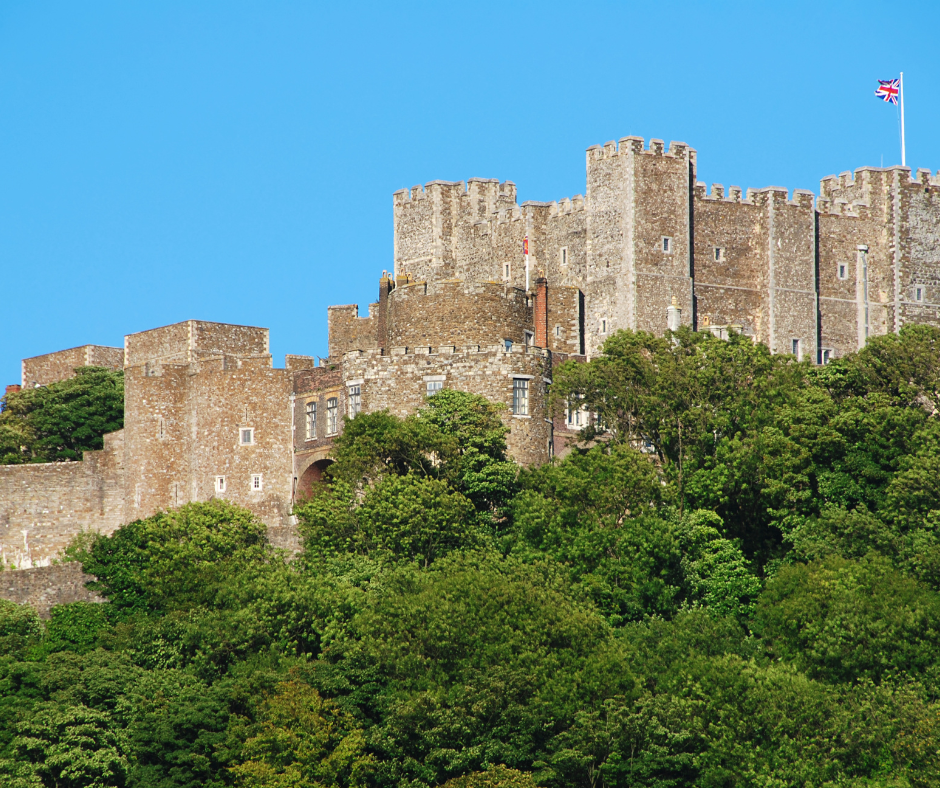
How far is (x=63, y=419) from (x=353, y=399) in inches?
682

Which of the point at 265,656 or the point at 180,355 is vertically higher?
the point at 180,355

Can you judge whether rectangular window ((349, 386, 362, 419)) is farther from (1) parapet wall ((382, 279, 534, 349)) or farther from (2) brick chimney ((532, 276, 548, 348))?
(2) brick chimney ((532, 276, 548, 348))

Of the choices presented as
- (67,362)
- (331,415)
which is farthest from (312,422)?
(67,362)

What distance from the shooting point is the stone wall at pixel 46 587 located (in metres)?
60.4

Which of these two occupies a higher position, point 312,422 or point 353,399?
point 353,399

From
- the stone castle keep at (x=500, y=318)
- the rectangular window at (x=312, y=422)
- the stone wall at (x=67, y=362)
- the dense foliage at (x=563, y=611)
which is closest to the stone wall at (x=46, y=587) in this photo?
the dense foliage at (x=563, y=611)

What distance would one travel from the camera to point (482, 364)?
65188 millimetres

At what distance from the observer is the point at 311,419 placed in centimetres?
6850

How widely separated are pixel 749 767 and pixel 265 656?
13463 mm

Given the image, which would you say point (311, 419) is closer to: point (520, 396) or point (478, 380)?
point (478, 380)

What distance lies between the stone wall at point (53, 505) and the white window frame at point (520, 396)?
14819 mm

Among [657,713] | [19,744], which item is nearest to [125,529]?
[19,744]

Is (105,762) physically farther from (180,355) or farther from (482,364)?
(180,355)

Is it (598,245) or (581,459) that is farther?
(598,245)
